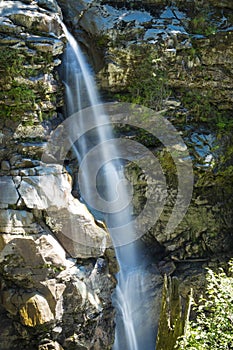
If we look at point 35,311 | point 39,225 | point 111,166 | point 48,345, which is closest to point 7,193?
point 39,225

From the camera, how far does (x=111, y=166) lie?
8609 mm

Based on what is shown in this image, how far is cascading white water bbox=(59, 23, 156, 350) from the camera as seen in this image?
328 inches

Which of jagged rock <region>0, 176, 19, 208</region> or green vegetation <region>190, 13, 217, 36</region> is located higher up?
green vegetation <region>190, 13, 217, 36</region>

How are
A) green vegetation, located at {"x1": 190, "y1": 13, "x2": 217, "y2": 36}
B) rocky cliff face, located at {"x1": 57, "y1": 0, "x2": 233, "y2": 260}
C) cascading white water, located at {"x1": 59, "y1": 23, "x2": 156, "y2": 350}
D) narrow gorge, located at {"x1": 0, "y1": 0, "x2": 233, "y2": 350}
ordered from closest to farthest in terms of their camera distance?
narrow gorge, located at {"x1": 0, "y1": 0, "x2": 233, "y2": 350}
cascading white water, located at {"x1": 59, "y1": 23, "x2": 156, "y2": 350}
rocky cliff face, located at {"x1": 57, "y1": 0, "x2": 233, "y2": 260}
green vegetation, located at {"x1": 190, "y1": 13, "x2": 217, "y2": 36}

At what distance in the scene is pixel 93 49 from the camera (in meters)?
8.58

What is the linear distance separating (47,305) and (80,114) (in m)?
3.94

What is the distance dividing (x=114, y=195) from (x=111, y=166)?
0.64m

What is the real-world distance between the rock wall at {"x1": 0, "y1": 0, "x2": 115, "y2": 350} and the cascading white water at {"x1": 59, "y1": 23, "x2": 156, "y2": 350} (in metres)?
0.69

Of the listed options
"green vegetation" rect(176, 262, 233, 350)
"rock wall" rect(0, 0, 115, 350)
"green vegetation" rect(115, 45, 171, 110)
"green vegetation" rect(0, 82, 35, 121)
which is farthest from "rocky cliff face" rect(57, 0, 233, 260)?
"green vegetation" rect(176, 262, 233, 350)

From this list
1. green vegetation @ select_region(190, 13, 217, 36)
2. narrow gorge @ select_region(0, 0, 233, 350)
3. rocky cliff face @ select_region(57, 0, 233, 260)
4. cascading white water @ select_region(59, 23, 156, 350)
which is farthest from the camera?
green vegetation @ select_region(190, 13, 217, 36)

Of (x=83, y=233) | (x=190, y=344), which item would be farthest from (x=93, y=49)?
(x=190, y=344)

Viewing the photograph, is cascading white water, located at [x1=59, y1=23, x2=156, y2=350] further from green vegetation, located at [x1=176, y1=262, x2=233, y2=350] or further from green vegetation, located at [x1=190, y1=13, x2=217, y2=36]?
green vegetation, located at [x1=176, y1=262, x2=233, y2=350]

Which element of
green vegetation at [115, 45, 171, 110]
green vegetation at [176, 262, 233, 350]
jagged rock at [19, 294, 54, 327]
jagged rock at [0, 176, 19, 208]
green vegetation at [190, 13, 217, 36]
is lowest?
green vegetation at [176, 262, 233, 350]

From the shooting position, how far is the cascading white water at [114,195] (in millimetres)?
8336
